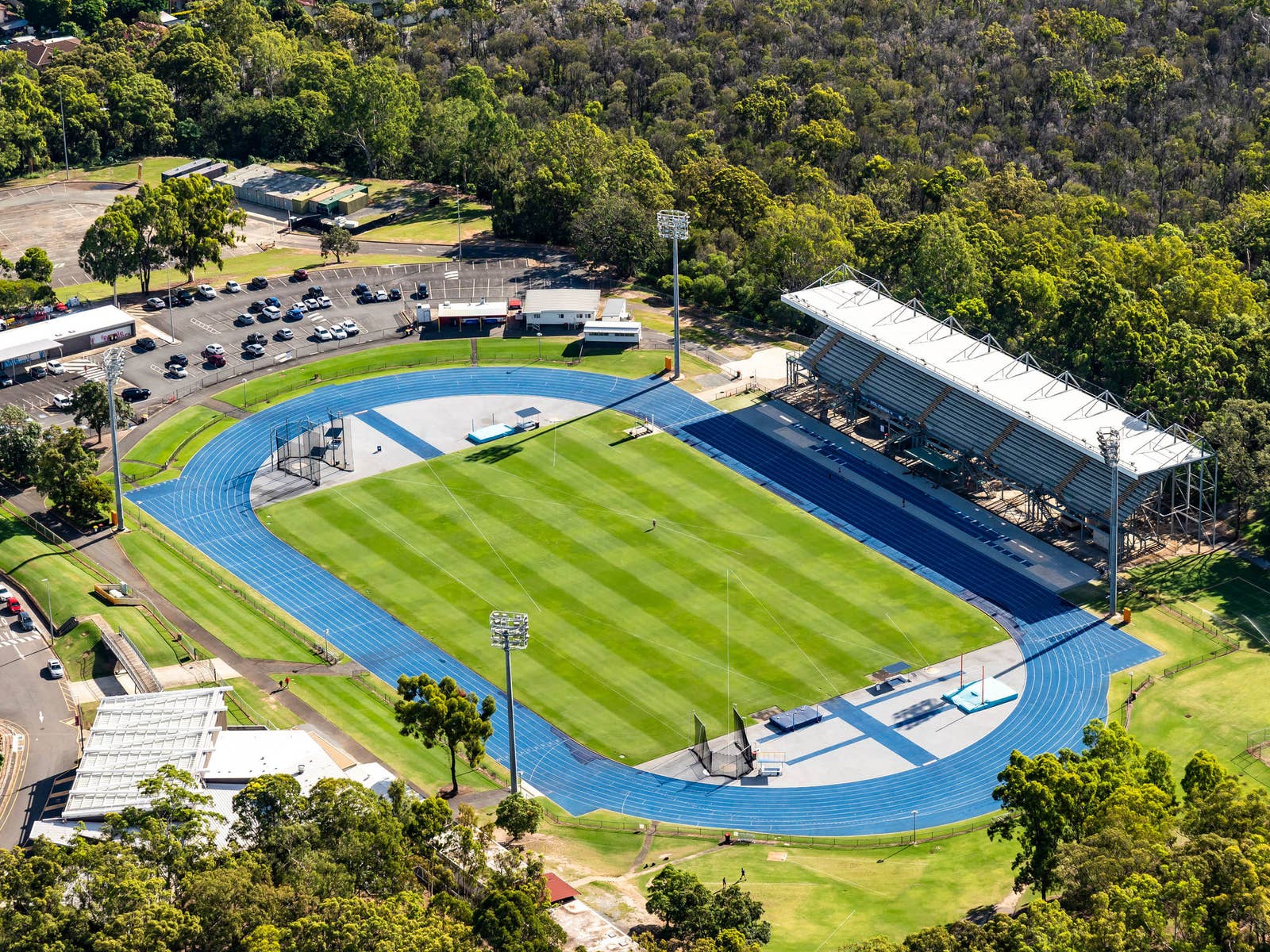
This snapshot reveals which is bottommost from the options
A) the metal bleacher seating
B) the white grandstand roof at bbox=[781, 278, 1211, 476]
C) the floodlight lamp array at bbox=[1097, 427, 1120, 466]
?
the metal bleacher seating

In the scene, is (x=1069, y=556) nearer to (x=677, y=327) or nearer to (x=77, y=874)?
(x=677, y=327)

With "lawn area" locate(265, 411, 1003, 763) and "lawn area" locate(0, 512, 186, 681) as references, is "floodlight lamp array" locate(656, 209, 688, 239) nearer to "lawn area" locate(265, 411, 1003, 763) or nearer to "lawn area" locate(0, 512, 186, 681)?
"lawn area" locate(265, 411, 1003, 763)

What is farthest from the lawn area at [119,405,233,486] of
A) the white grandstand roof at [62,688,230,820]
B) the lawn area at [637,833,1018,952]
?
the lawn area at [637,833,1018,952]

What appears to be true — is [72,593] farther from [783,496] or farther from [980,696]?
[980,696]

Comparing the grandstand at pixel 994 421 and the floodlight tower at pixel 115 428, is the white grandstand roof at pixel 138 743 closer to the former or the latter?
the floodlight tower at pixel 115 428

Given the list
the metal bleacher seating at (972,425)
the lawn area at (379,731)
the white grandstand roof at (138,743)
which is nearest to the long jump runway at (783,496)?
the lawn area at (379,731)

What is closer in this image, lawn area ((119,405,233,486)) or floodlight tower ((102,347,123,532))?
floodlight tower ((102,347,123,532))
